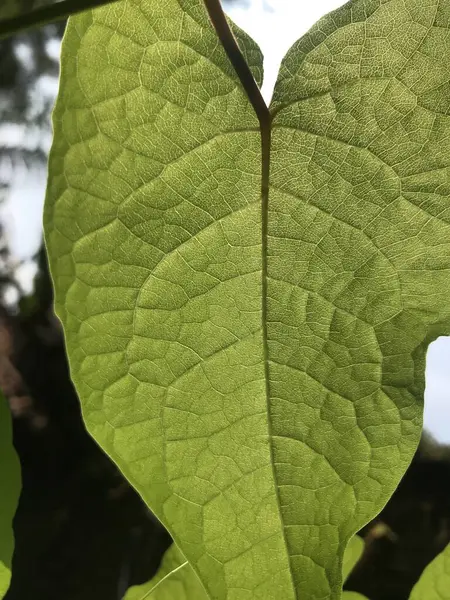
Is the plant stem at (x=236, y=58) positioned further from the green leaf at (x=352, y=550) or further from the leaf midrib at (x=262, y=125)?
the green leaf at (x=352, y=550)

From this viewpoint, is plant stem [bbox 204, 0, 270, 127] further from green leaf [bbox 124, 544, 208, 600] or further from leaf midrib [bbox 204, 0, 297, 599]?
green leaf [bbox 124, 544, 208, 600]

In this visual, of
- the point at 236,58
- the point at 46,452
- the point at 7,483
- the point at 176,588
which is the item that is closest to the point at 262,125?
the point at 236,58

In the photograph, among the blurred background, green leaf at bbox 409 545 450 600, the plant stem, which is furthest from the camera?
the blurred background

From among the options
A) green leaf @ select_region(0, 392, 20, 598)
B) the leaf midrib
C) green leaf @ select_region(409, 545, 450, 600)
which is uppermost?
the leaf midrib

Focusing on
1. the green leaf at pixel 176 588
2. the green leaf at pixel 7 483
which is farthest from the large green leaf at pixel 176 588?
the green leaf at pixel 7 483

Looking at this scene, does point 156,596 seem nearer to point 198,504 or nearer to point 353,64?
point 198,504

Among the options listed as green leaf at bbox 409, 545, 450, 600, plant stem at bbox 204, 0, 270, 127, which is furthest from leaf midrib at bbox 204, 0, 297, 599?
green leaf at bbox 409, 545, 450, 600
